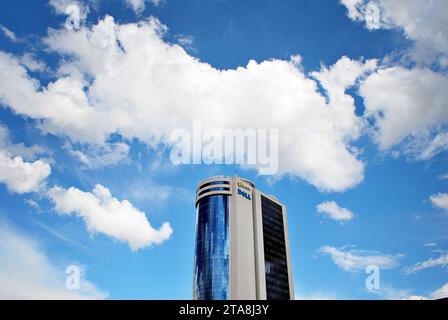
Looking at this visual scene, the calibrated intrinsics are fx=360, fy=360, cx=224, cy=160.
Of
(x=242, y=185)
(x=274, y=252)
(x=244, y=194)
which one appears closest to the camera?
(x=274, y=252)

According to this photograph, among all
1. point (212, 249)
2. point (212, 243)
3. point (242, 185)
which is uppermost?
point (242, 185)

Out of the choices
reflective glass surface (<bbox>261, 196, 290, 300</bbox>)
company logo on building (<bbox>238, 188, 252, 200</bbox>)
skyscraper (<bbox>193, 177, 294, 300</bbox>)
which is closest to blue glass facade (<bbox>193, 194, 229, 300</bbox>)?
skyscraper (<bbox>193, 177, 294, 300</bbox>)

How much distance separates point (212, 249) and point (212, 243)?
2.06 metres

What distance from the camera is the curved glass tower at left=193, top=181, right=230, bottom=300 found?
112000 mm

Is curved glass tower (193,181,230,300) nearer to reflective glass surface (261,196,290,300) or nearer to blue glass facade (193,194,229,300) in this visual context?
blue glass facade (193,194,229,300)

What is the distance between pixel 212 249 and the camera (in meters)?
117

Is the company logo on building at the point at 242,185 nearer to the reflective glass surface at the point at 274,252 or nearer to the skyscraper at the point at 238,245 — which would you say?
the skyscraper at the point at 238,245

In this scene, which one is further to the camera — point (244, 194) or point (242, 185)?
point (242, 185)

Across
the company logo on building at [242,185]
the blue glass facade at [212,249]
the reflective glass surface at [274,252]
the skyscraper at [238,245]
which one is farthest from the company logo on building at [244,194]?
the reflective glass surface at [274,252]

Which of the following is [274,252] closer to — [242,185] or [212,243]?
[242,185]

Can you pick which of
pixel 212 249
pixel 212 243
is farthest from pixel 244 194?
pixel 212 249
